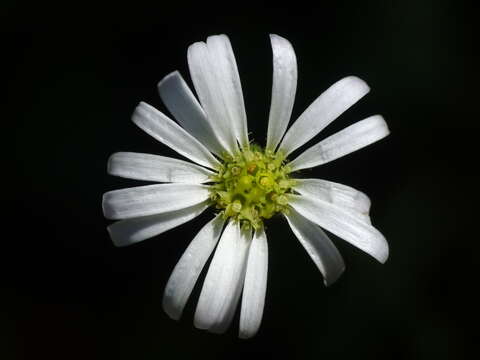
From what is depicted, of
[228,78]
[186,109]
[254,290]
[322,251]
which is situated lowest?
[254,290]

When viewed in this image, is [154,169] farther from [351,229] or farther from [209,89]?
[351,229]

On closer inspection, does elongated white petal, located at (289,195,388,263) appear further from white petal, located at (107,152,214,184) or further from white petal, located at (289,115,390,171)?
white petal, located at (107,152,214,184)

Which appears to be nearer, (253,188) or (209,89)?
(209,89)

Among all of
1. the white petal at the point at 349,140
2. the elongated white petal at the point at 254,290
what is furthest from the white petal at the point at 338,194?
the elongated white petal at the point at 254,290

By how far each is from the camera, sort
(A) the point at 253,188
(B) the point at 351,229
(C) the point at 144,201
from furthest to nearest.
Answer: (A) the point at 253,188 < (C) the point at 144,201 < (B) the point at 351,229

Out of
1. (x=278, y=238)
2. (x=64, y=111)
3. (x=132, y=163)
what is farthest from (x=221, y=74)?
(x=64, y=111)

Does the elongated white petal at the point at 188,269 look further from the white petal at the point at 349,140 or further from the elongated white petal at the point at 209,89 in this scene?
the white petal at the point at 349,140

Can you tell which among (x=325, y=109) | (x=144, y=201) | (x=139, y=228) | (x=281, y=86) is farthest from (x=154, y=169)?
(x=325, y=109)
